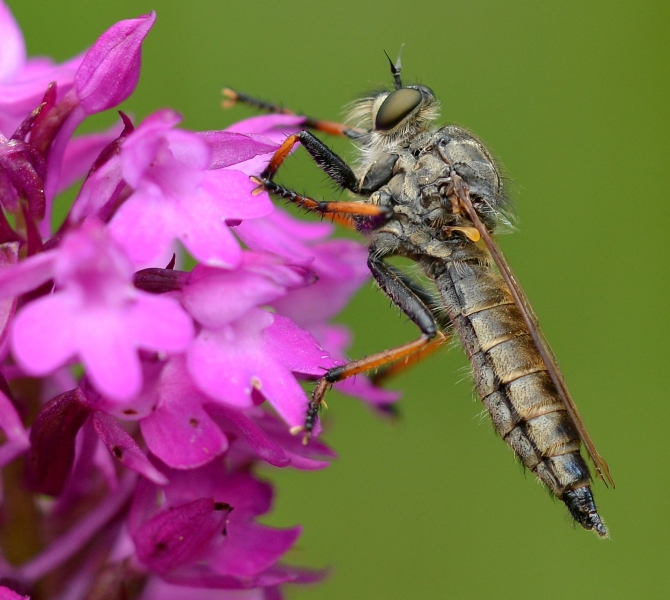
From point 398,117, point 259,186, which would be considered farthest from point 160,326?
point 398,117

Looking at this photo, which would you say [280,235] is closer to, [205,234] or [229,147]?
[229,147]

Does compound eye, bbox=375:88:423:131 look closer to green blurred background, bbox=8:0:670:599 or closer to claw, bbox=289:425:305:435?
claw, bbox=289:425:305:435

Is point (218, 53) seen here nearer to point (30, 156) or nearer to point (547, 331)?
point (547, 331)

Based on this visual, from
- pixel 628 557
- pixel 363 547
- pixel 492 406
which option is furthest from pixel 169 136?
pixel 628 557

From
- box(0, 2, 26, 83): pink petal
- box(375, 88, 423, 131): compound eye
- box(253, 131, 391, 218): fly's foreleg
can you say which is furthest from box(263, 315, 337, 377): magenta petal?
box(375, 88, 423, 131): compound eye

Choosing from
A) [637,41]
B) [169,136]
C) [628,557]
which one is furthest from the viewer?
[637,41]

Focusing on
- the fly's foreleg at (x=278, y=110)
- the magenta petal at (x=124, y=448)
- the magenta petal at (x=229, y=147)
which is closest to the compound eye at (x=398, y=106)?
the fly's foreleg at (x=278, y=110)

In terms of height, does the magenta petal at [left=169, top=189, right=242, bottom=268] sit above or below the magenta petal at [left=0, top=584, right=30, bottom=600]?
above
